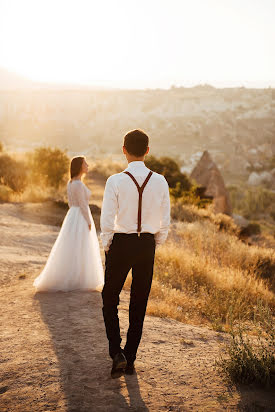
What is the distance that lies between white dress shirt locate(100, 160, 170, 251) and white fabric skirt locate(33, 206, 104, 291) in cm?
274

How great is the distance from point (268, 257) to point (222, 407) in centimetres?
786

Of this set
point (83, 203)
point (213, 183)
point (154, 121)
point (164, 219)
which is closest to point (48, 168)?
point (213, 183)

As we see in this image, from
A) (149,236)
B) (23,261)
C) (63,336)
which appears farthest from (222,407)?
(23,261)

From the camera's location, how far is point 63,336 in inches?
165

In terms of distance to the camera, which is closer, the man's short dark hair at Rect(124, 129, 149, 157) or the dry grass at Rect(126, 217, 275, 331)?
the man's short dark hair at Rect(124, 129, 149, 157)

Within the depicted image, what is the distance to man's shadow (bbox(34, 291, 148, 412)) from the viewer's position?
2.89 meters

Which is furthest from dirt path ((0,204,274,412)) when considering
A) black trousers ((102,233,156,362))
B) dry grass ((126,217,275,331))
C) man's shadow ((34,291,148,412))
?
dry grass ((126,217,275,331))

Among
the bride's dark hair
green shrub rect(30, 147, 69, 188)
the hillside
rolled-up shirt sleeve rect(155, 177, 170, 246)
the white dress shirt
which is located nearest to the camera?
the white dress shirt

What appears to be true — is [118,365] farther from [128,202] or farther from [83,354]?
[128,202]

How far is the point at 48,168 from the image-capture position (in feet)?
63.2

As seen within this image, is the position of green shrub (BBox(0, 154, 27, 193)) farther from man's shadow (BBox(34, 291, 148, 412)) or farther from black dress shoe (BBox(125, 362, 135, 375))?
black dress shoe (BBox(125, 362, 135, 375))

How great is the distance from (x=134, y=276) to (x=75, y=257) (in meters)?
2.73

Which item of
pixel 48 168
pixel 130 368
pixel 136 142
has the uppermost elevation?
pixel 136 142

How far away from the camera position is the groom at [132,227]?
305 cm
